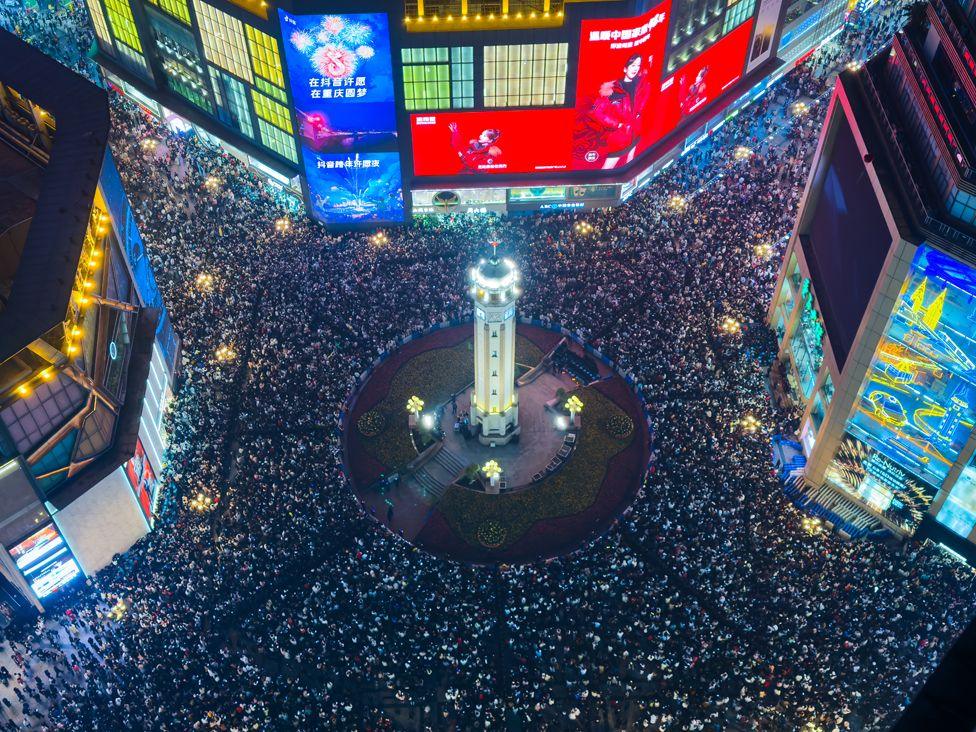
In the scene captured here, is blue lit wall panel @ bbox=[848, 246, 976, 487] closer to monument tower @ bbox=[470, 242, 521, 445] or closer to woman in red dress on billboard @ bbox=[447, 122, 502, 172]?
monument tower @ bbox=[470, 242, 521, 445]

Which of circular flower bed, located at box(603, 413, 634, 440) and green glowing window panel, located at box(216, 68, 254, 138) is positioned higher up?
green glowing window panel, located at box(216, 68, 254, 138)

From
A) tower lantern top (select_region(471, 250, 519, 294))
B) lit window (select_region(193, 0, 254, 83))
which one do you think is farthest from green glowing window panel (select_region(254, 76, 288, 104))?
tower lantern top (select_region(471, 250, 519, 294))

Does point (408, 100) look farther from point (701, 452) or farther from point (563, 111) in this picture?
point (701, 452)

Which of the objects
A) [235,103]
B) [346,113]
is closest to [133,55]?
[235,103]

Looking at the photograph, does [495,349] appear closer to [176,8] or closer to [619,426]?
[619,426]

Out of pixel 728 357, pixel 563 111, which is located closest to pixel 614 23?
pixel 563 111

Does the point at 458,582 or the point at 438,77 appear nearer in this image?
the point at 458,582

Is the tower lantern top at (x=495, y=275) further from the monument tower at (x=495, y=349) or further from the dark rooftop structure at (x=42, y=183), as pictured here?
the dark rooftop structure at (x=42, y=183)
